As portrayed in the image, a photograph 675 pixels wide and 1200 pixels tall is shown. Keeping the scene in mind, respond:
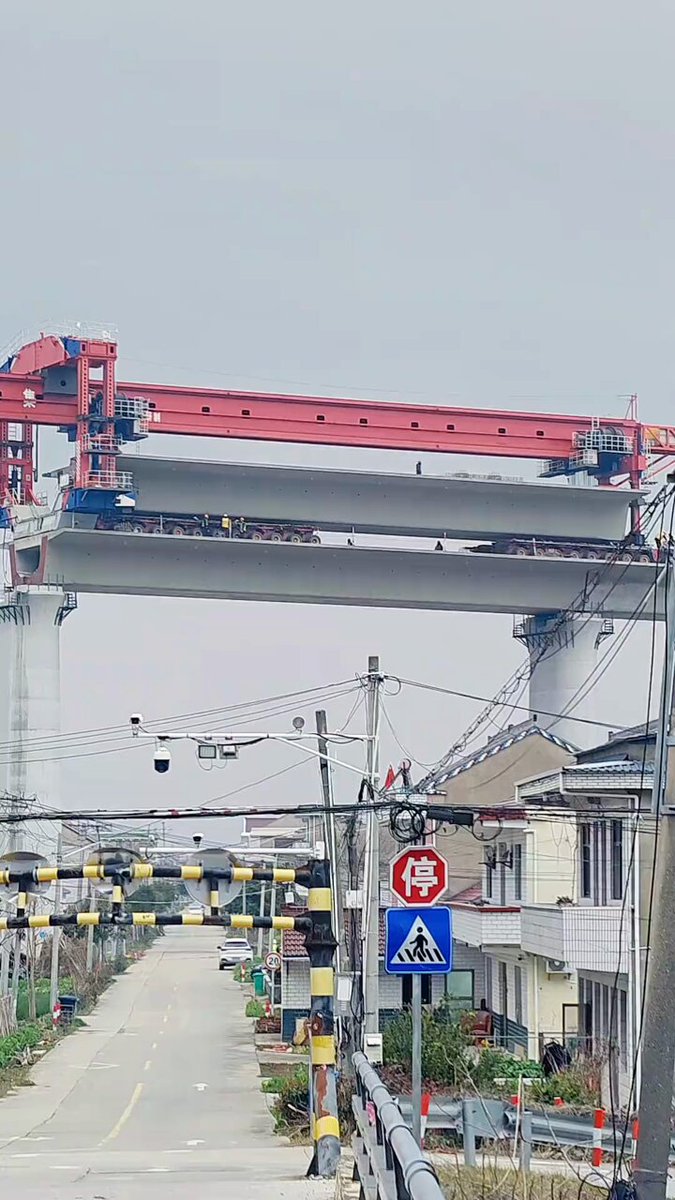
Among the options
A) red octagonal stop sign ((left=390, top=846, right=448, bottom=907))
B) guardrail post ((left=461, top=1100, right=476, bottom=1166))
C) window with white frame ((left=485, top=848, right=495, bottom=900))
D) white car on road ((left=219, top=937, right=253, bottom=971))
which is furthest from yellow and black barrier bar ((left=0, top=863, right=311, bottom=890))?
white car on road ((left=219, top=937, right=253, bottom=971))

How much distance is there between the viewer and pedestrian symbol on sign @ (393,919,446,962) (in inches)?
521

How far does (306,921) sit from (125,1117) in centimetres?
1255

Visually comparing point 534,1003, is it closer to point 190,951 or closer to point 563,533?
point 563,533

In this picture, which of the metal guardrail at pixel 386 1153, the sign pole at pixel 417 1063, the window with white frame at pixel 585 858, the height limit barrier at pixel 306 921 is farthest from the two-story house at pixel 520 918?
the sign pole at pixel 417 1063

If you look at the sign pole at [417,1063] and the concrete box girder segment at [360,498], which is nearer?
the sign pole at [417,1063]

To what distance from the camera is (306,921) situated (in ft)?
74.5

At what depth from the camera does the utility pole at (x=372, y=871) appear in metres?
24.6

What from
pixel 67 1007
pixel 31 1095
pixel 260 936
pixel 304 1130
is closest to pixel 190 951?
pixel 260 936

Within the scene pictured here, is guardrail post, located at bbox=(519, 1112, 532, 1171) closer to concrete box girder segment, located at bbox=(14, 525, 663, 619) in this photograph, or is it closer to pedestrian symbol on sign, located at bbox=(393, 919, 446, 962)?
pedestrian symbol on sign, located at bbox=(393, 919, 446, 962)

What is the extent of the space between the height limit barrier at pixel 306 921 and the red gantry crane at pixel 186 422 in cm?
3118

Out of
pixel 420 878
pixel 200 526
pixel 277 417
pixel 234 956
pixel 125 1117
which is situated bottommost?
pixel 234 956

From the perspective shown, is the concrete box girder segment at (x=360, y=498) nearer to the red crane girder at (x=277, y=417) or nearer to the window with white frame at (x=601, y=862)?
the red crane girder at (x=277, y=417)

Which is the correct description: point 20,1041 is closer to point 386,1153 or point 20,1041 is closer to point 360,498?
point 360,498

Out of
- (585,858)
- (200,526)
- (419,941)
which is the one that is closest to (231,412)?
(200,526)
